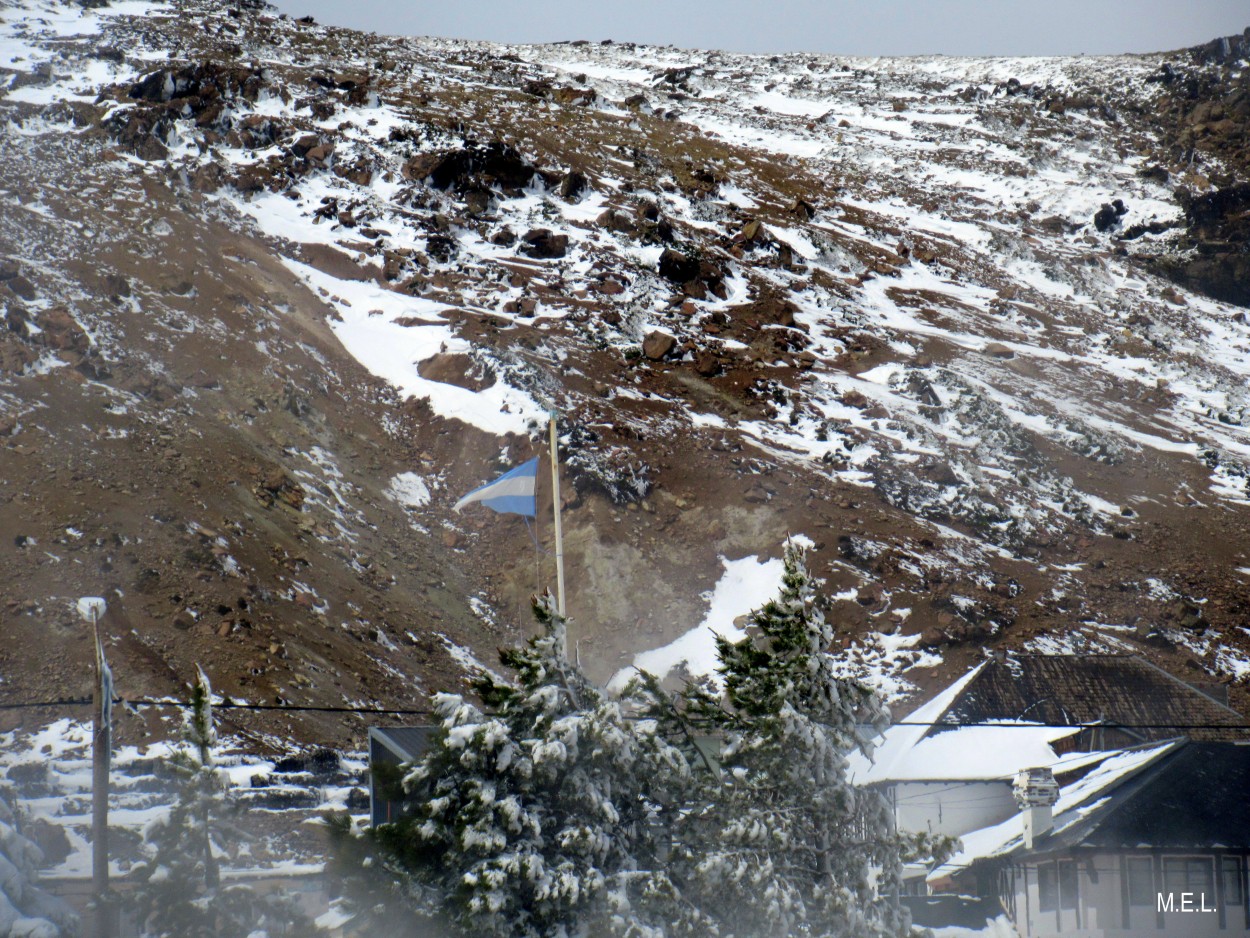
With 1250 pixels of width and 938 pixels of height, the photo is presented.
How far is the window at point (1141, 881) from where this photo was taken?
25312 millimetres

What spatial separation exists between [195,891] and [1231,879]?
20.3 metres

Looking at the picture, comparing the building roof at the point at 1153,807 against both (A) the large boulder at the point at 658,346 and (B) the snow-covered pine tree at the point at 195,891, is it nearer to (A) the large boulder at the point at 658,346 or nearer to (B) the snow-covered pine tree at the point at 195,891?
(B) the snow-covered pine tree at the point at 195,891

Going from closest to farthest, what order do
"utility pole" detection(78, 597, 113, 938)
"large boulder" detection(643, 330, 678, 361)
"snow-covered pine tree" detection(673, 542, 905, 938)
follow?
"utility pole" detection(78, 597, 113, 938)
"snow-covered pine tree" detection(673, 542, 905, 938)
"large boulder" detection(643, 330, 678, 361)

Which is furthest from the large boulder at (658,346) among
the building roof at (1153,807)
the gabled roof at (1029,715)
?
the building roof at (1153,807)

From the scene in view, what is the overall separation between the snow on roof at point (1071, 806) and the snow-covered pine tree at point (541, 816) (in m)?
12.9

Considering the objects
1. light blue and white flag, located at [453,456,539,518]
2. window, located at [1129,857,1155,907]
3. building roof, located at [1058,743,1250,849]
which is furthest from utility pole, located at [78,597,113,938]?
window, located at [1129,857,1155,907]

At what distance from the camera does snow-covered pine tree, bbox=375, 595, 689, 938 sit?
1672cm

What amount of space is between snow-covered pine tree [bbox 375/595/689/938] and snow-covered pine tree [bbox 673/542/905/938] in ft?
3.27

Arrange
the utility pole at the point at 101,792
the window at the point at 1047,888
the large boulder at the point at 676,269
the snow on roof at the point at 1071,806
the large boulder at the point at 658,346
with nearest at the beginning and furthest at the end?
the utility pole at the point at 101,792, the window at the point at 1047,888, the snow on roof at the point at 1071,806, the large boulder at the point at 658,346, the large boulder at the point at 676,269

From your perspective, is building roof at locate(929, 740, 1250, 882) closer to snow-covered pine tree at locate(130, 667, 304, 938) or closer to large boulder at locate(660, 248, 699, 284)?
snow-covered pine tree at locate(130, 667, 304, 938)

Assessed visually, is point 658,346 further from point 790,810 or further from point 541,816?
point 541,816

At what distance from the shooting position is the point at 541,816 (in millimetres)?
17578

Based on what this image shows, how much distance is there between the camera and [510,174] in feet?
286

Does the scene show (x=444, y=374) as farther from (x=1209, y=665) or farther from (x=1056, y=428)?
(x=1209, y=665)
